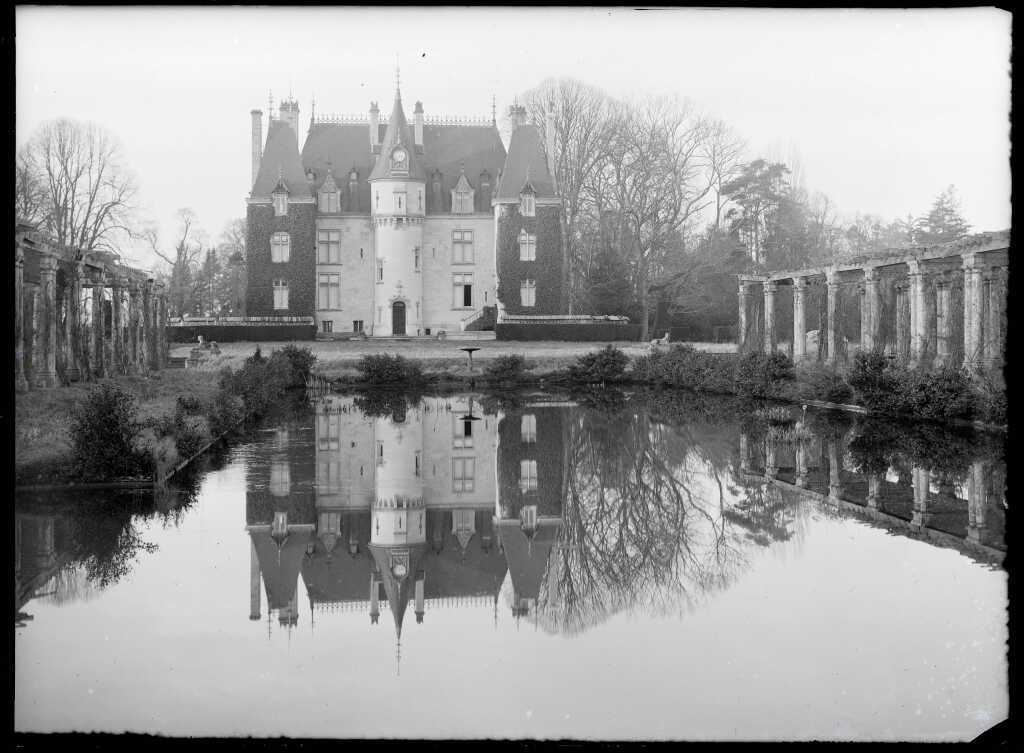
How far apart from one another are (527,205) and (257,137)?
13.5 metres

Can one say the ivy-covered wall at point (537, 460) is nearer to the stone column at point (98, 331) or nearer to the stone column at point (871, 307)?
the stone column at point (871, 307)

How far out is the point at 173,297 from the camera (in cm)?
5725

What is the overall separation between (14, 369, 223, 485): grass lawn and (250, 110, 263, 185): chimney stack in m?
22.8

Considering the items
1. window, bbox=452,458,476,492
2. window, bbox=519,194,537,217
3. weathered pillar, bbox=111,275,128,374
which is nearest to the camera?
window, bbox=452,458,476,492

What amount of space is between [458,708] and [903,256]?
67.3ft

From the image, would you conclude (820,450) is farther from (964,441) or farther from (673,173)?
(673,173)

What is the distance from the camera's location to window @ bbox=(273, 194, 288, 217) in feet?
158

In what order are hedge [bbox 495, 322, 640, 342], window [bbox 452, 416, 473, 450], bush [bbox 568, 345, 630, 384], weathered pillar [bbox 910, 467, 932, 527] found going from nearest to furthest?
1. weathered pillar [bbox 910, 467, 932, 527]
2. window [bbox 452, 416, 473, 450]
3. bush [bbox 568, 345, 630, 384]
4. hedge [bbox 495, 322, 640, 342]

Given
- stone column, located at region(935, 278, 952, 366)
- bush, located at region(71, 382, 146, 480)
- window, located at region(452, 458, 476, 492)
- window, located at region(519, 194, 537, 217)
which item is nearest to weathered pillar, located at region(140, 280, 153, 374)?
window, located at region(452, 458, 476, 492)

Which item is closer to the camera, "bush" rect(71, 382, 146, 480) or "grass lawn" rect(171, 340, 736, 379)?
"bush" rect(71, 382, 146, 480)

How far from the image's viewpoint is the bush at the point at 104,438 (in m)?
12.1

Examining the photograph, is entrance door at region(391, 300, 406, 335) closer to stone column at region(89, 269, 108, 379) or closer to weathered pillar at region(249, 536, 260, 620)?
stone column at region(89, 269, 108, 379)

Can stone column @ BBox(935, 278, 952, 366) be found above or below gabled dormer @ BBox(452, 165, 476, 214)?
below

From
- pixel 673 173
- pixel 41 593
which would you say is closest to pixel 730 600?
pixel 41 593
